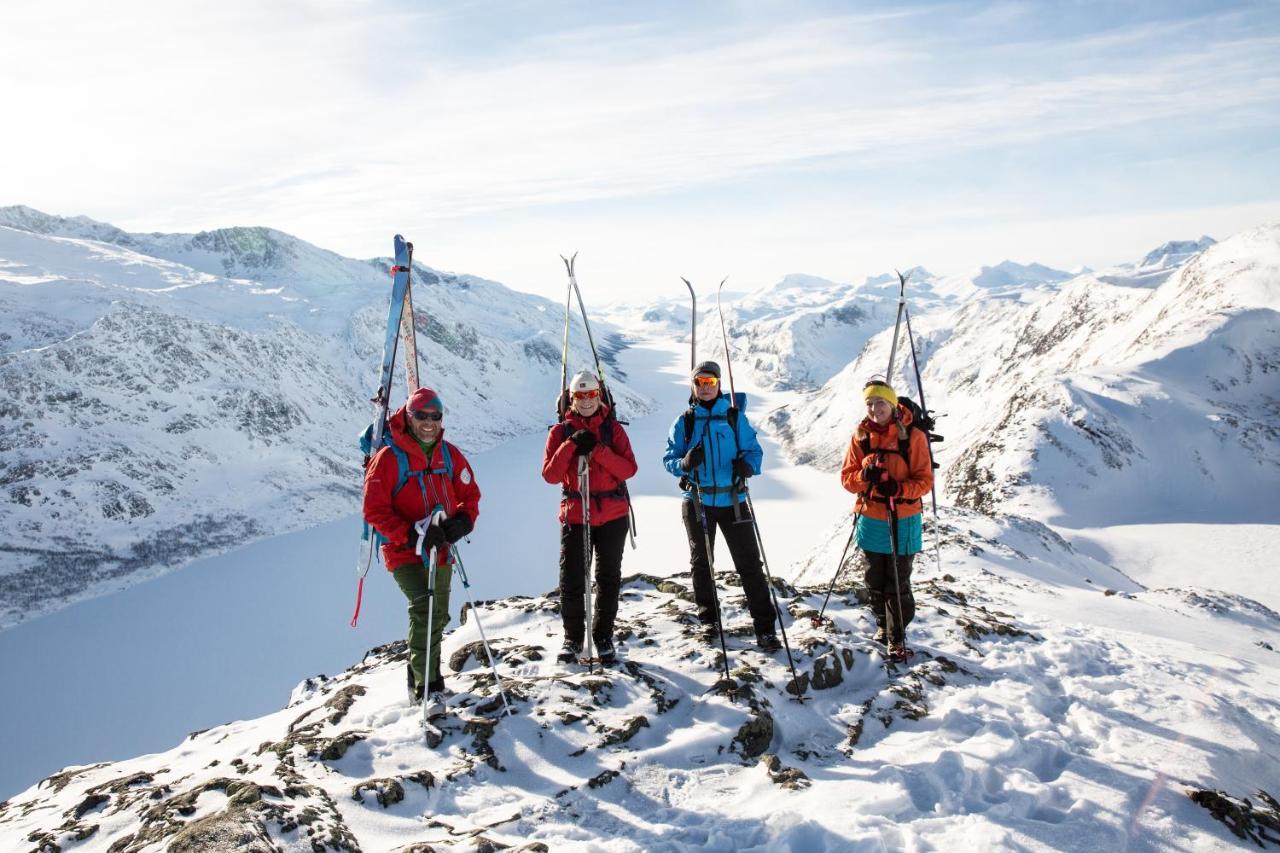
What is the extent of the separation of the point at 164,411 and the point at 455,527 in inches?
3679

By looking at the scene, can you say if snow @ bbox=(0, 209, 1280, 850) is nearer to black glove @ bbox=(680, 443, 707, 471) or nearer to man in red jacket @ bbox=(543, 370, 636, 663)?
man in red jacket @ bbox=(543, 370, 636, 663)

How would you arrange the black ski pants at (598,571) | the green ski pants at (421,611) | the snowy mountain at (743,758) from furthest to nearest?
the black ski pants at (598,571), the green ski pants at (421,611), the snowy mountain at (743,758)

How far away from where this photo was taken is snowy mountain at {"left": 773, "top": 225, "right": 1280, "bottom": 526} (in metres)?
45.6

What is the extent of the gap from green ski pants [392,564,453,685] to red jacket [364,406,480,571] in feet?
0.45

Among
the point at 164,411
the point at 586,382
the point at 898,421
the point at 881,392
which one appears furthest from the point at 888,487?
the point at 164,411

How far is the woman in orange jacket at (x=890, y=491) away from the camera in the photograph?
27.9 ft

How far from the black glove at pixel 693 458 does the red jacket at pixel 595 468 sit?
678mm

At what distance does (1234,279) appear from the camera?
73.8 meters

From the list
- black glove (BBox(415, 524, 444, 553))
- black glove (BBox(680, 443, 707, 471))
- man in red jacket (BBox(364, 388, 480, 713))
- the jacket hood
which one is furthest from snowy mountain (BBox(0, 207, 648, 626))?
the jacket hood

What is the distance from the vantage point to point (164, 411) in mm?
80688

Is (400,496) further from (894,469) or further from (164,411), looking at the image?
(164,411)

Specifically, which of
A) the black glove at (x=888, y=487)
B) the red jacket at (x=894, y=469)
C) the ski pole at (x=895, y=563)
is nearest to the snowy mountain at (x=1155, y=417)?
the ski pole at (x=895, y=563)

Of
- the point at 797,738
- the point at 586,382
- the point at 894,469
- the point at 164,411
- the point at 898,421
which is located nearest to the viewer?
the point at 797,738

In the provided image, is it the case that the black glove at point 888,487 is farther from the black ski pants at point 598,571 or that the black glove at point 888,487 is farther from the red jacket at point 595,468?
the black ski pants at point 598,571
